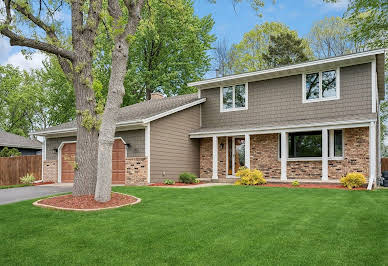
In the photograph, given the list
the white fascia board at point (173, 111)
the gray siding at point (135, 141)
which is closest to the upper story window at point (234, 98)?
the white fascia board at point (173, 111)

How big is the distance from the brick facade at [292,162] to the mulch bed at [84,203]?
785 cm

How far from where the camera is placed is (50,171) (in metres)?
16.6

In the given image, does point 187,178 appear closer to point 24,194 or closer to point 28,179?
point 24,194

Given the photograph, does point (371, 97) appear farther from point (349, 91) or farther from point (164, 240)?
point (164, 240)

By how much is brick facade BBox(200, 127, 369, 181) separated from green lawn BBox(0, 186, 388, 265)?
519cm

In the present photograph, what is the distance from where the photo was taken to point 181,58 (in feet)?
90.4

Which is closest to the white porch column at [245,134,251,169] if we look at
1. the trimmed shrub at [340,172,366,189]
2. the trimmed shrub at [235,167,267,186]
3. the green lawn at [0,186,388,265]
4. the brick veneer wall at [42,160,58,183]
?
the trimmed shrub at [235,167,267,186]

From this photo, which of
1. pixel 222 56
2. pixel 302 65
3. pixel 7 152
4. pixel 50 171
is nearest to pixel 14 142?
pixel 7 152

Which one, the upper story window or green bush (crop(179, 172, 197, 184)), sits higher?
the upper story window

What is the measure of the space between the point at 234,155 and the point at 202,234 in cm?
1109

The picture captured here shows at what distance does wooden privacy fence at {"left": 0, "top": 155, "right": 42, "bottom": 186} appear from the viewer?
1742cm

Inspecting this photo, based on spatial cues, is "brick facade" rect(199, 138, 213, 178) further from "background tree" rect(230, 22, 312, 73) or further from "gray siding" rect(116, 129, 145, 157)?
"background tree" rect(230, 22, 312, 73)

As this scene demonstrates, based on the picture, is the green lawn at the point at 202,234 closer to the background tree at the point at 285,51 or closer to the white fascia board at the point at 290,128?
the white fascia board at the point at 290,128

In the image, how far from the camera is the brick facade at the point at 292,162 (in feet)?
40.0
